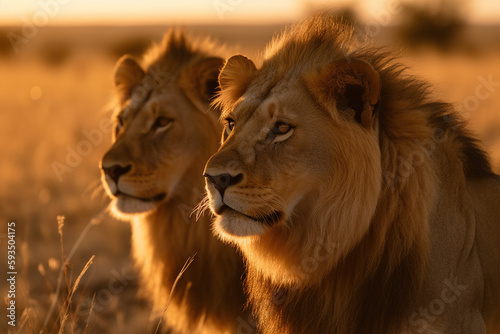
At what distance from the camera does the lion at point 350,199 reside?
300 centimetres

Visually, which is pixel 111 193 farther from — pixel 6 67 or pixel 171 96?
pixel 6 67

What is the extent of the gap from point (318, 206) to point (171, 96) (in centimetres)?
190

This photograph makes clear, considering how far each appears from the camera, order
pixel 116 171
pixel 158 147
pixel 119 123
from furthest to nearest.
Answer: pixel 119 123
pixel 158 147
pixel 116 171

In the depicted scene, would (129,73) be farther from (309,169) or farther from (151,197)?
(309,169)

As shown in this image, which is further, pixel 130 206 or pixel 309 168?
pixel 130 206

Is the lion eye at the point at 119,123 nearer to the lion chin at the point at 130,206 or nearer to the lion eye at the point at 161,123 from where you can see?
the lion eye at the point at 161,123

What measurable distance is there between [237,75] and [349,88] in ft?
2.54

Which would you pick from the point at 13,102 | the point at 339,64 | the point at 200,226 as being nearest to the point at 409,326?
the point at 339,64

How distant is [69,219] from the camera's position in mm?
8258

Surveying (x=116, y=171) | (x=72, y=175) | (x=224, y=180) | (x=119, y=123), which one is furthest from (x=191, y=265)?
(x=72, y=175)

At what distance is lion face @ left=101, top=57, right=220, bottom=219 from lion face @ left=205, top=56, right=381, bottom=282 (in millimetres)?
1380

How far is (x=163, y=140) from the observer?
4.47 meters

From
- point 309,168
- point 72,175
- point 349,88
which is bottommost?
point 72,175
